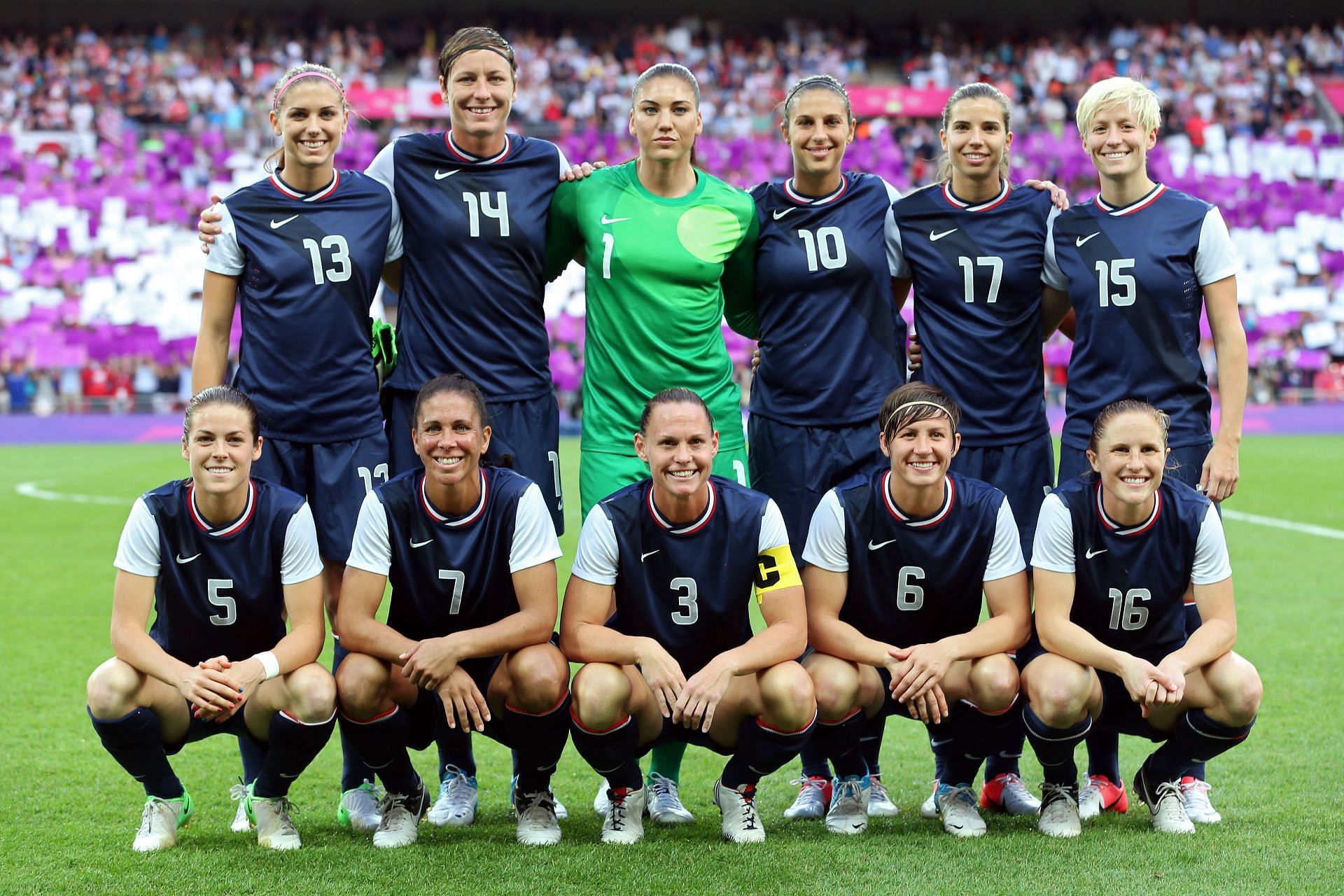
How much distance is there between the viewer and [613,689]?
3.65 meters

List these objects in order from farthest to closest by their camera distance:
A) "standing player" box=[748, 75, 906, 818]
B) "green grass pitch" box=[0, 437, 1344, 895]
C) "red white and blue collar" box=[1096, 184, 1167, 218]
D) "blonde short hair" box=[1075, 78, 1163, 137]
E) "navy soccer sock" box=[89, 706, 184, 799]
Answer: "standing player" box=[748, 75, 906, 818]
"red white and blue collar" box=[1096, 184, 1167, 218]
"blonde short hair" box=[1075, 78, 1163, 137]
"navy soccer sock" box=[89, 706, 184, 799]
"green grass pitch" box=[0, 437, 1344, 895]

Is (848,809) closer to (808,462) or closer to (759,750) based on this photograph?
(759,750)

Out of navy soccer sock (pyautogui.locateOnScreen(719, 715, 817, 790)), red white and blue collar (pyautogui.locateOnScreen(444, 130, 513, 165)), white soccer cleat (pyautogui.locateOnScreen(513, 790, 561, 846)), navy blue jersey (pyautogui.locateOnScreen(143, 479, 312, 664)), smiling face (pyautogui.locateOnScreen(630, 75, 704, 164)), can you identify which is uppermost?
smiling face (pyautogui.locateOnScreen(630, 75, 704, 164))

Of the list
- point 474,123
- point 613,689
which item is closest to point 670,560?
point 613,689

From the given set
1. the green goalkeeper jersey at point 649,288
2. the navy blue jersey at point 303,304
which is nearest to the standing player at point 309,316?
the navy blue jersey at point 303,304

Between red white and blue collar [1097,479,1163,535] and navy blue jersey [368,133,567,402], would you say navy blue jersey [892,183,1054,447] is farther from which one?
navy blue jersey [368,133,567,402]

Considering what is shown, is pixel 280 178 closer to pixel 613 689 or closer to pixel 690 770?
pixel 613 689

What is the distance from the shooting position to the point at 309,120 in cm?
400

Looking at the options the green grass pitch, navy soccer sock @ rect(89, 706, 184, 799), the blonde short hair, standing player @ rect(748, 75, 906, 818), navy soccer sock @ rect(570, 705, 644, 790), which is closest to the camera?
the green grass pitch

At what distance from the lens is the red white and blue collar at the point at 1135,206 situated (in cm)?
410

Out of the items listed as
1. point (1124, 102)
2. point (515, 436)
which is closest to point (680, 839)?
point (515, 436)

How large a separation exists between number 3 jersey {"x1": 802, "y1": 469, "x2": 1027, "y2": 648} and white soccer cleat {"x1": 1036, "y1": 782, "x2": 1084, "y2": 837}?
1.73 ft

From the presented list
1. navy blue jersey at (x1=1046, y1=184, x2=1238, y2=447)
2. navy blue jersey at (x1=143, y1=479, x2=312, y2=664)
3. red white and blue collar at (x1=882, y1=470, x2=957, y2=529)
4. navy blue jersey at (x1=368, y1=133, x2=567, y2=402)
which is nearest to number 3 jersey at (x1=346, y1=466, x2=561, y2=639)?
navy blue jersey at (x1=143, y1=479, x2=312, y2=664)

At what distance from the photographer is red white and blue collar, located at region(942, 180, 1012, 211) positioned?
4.24 metres
